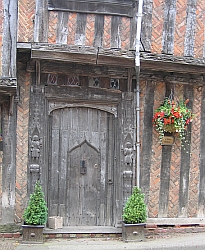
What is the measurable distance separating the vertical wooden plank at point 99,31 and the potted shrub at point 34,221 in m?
2.92

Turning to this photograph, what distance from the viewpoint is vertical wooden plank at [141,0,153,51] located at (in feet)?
26.6

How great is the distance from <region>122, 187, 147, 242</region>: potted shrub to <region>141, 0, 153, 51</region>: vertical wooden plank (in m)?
2.79

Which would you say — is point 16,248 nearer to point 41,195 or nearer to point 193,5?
point 41,195

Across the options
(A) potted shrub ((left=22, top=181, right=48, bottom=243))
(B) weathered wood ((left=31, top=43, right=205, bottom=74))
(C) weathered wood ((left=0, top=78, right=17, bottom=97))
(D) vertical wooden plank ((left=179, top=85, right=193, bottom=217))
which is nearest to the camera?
(C) weathered wood ((left=0, top=78, right=17, bottom=97))

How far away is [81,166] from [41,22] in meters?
2.75


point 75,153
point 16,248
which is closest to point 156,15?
point 75,153

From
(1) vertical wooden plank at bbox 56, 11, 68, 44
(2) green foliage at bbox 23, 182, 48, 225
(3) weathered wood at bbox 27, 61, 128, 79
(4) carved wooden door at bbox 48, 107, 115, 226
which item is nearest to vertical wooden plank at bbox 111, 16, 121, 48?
(3) weathered wood at bbox 27, 61, 128, 79

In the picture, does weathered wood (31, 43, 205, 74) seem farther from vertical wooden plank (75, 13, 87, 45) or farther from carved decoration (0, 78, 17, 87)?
carved decoration (0, 78, 17, 87)

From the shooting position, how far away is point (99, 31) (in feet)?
25.8

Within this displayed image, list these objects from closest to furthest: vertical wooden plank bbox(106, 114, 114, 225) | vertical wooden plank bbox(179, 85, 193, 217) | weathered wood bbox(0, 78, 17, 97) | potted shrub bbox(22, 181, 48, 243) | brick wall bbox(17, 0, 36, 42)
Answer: weathered wood bbox(0, 78, 17, 97) < potted shrub bbox(22, 181, 48, 243) < brick wall bbox(17, 0, 36, 42) < vertical wooden plank bbox(106, 114, 114, 225) < vertical wooden plank bbox(179, 85, 193, 217)

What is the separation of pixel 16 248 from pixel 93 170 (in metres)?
2.08

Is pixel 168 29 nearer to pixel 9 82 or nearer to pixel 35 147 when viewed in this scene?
pixel 9 82

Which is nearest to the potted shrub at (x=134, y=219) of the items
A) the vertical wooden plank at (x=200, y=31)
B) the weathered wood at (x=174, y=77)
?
the weathered wood at (x=174, y=77)

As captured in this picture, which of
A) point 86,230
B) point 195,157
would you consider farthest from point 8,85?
point 195,157
